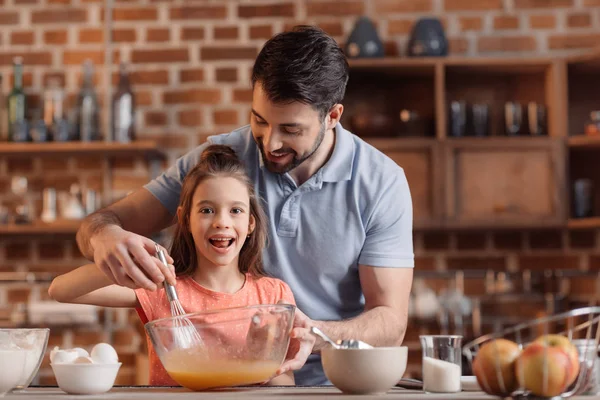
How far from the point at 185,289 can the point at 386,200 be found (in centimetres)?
54

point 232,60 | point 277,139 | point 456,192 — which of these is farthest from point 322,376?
point 232,60

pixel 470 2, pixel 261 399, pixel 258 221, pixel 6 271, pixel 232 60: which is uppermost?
pixel 470 2

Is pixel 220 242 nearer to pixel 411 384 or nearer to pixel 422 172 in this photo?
pixel 411 384

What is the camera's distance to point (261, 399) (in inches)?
46.3

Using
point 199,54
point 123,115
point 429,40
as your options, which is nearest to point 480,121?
point 429,40

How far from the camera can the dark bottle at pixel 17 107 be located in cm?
348

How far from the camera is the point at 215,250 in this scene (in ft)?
6.07

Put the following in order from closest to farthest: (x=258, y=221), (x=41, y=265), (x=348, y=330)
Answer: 1. (x=348, y=330)
2. (x=258, y=221)
3. (x=41, y=265)

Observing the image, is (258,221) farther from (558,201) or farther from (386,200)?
(558,201)

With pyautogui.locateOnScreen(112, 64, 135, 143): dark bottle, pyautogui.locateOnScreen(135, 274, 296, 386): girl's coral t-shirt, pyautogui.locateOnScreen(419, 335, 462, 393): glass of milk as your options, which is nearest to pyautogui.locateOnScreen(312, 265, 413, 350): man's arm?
pyautogui.locateOnScreen(135, 274, 296, 386): girl's coral t-shirt

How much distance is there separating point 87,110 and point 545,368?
274cm

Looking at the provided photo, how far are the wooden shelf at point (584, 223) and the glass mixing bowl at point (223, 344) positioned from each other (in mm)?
2249

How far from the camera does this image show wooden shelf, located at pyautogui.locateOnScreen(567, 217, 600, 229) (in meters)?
3.28

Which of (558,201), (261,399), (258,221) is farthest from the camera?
(558,201)
